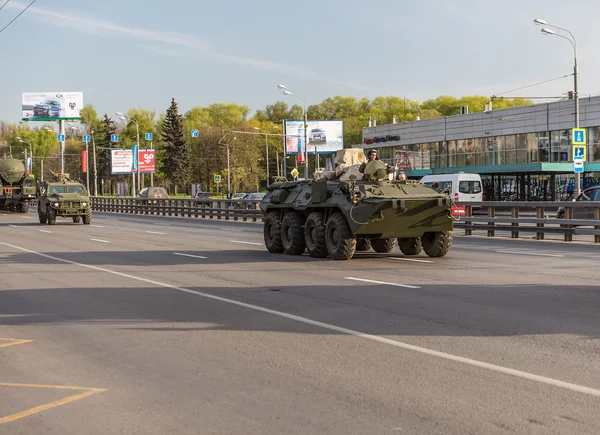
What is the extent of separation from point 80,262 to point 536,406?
14587 mm

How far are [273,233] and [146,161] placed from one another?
70.0 metres

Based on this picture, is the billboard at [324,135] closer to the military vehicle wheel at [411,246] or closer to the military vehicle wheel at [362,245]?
the military vehicle wheel at [362,245]

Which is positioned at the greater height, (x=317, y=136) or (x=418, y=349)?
(x=317, y=136)

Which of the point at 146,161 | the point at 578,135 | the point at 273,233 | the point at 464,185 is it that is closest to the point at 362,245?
the point at 273,233

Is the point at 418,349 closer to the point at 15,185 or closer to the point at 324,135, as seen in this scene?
the point at 15,185

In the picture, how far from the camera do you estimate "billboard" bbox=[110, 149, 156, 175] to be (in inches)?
3474

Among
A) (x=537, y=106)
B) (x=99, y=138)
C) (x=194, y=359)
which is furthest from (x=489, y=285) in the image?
(x=99, y=138)

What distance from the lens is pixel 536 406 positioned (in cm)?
568

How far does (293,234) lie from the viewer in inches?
776

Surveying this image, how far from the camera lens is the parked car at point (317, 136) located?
8125 centimetres

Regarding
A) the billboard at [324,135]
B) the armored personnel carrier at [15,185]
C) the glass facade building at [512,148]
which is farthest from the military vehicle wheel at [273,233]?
the billboard at [324,135]

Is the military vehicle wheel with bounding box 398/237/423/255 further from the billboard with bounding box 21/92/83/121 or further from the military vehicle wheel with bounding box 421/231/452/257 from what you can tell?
the billboard with bounding box 21/92/83/121

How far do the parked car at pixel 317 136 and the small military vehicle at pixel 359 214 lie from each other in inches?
2403

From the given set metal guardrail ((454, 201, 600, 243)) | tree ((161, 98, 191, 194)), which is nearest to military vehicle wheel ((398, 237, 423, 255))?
metal guardrail ((454, 201, 600, 243))
